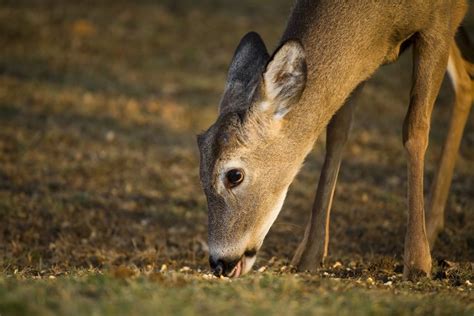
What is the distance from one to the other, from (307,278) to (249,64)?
2.03m

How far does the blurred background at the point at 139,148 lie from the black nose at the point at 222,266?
124 cm

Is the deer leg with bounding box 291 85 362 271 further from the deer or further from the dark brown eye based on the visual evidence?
the dark brown eye

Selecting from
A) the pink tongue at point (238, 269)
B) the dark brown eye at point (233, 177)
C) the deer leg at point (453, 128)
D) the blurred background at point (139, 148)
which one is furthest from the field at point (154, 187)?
the dark brown eye at point (233, 177)

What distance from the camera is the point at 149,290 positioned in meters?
4.22

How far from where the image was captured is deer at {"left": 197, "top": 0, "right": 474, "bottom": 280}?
551 cm

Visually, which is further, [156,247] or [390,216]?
[390,216]

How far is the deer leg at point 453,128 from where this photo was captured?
7500 millimetres

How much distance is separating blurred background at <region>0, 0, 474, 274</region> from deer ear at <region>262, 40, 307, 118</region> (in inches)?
76.9

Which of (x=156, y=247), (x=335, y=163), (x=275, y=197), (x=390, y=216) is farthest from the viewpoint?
(x=390, y=216)

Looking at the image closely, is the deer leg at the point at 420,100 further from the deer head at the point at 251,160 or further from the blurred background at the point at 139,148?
the blurred background at the point at 139,148

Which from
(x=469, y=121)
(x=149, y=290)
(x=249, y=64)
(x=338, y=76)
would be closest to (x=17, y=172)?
(x=249, y=64)

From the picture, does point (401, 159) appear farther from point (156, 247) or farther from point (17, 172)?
point (17, 172)

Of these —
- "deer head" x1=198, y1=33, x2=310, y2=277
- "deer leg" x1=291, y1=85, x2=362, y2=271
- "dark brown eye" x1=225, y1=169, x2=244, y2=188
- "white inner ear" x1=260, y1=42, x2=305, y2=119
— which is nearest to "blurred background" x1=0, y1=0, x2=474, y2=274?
"deer leg" x1=291, y1=85, x2=362, y2=271

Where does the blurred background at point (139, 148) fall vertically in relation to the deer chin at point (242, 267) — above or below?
above
